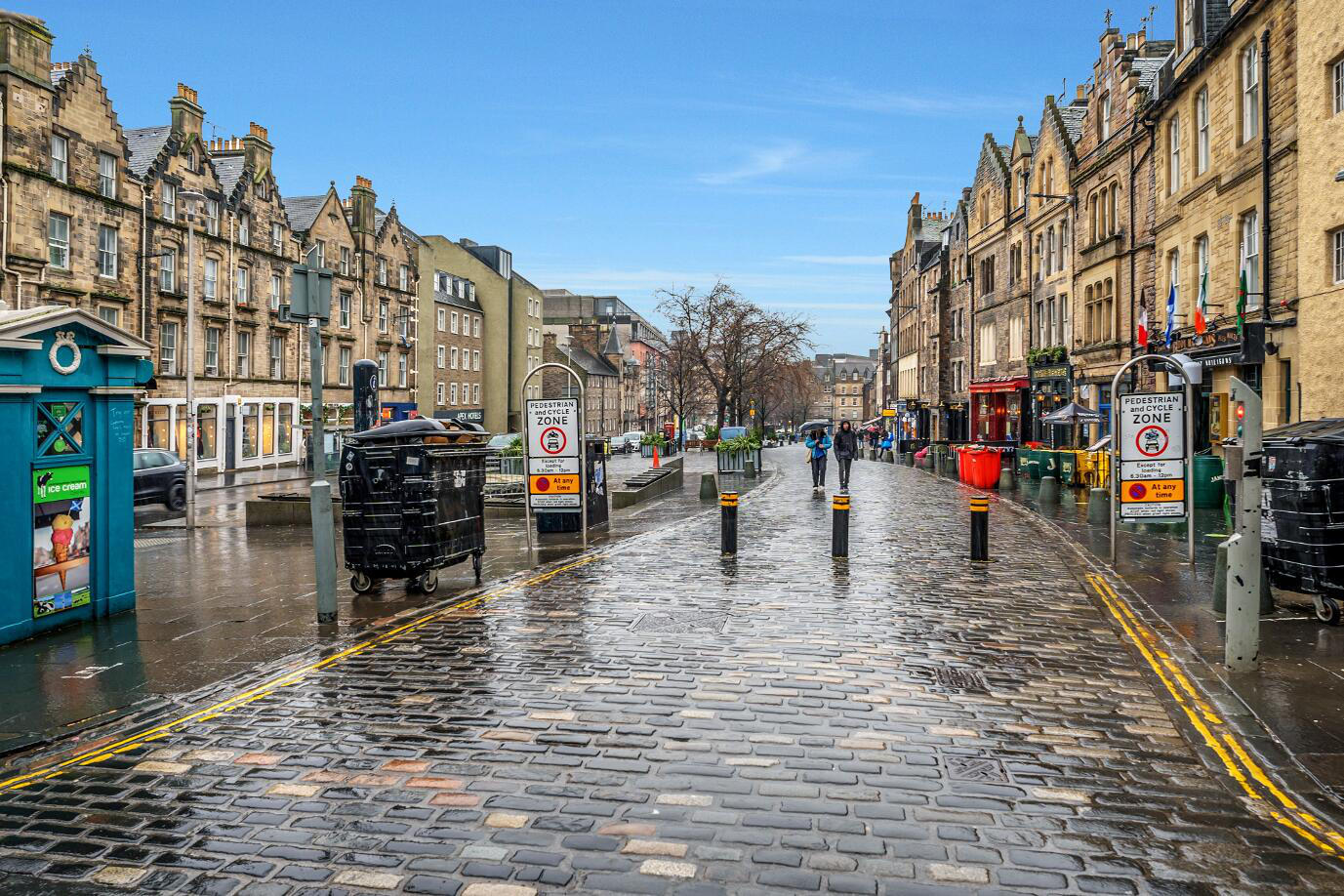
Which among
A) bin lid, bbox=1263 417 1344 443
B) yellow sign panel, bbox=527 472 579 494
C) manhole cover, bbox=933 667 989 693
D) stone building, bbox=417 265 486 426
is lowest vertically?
manhole cover, bbox=933 667 989 693

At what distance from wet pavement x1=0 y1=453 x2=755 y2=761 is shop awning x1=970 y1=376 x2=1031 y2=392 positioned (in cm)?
2883

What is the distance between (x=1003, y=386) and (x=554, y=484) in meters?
33.1

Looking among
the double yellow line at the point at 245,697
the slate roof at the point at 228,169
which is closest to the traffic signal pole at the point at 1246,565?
the double yellow line at the point at 245,697

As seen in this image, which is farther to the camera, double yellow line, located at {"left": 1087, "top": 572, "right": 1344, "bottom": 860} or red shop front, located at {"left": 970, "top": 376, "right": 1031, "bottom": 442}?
red shop front, located at {"left": 970, "top": 376, "right": 1031, "bottom": 442}

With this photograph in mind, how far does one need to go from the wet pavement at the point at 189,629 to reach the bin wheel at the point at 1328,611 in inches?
348

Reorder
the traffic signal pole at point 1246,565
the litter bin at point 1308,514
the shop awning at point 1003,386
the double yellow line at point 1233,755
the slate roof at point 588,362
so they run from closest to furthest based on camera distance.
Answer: the double yellow line at point 1233,755, the traffic signal pole at point 1246,565, the litter bin at point 1308,514, the shop awning at point 1003,386, the slate roof at point 588,362

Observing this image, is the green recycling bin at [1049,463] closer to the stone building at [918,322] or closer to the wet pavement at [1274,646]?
the wet pavement at [1274,646]

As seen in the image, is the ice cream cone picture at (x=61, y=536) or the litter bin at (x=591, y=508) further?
the litter bin at (x=591, y=508)

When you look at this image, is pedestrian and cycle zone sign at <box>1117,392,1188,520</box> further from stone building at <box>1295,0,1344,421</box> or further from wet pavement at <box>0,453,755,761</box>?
wet pavement at <box>0,453,755,761</box>

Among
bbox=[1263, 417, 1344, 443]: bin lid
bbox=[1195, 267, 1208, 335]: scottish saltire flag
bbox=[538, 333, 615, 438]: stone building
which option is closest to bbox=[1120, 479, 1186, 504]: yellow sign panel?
bbox=[1263, 417, 1344, 443]: bin lid

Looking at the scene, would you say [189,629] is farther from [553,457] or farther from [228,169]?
[228,169]

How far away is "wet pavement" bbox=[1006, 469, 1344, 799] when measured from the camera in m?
5.75

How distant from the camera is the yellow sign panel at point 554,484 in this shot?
46.6ft

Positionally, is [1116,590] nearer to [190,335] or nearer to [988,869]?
[988,869]
